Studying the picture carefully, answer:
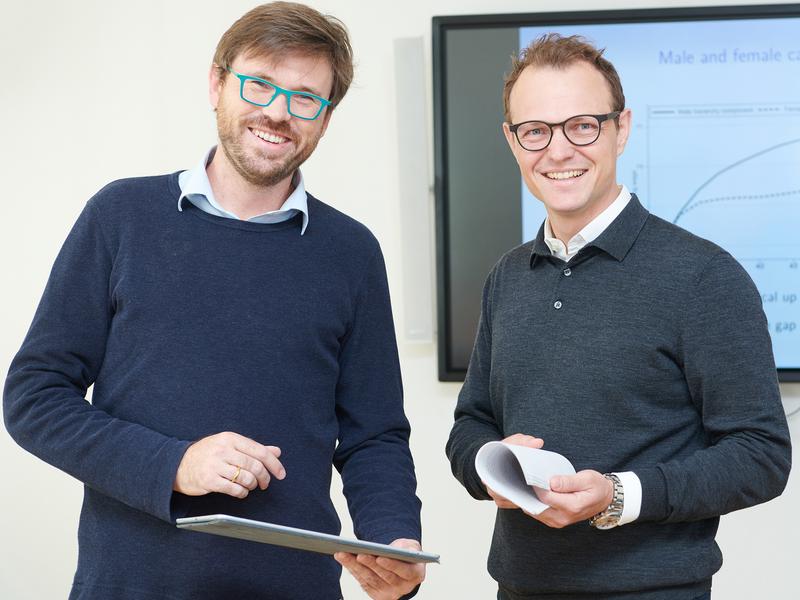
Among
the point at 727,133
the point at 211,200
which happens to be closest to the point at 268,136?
the point at 211,200

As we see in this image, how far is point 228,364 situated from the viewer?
58.6 inches

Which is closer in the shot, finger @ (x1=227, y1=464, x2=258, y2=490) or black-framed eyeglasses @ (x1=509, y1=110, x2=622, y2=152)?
finger @ (x1=227, y1=464, x2=258, y2=490)

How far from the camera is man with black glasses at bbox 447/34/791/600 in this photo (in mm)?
1421

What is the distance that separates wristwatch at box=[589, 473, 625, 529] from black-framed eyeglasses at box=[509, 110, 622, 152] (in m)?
0.54

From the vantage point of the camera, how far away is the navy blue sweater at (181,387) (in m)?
1.43

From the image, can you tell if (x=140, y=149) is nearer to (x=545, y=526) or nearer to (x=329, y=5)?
(x=329, y=5)

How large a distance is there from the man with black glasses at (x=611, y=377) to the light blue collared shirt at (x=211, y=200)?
373mm

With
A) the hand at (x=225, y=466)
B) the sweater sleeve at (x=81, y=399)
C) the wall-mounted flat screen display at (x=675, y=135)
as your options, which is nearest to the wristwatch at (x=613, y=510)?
the hand at (x=225, y=466)

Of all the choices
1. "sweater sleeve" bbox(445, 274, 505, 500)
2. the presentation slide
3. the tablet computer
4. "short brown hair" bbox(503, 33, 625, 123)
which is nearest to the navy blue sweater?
"sweater sleeve" bbox(445, 274, 505, 500)

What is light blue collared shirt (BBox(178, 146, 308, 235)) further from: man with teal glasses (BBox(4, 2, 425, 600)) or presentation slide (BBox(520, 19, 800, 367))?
presentation slide (BBox(520, 19, 800, 367))

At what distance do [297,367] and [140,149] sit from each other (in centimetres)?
172

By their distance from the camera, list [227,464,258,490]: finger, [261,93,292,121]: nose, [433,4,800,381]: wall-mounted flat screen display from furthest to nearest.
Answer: [433,4,800,381]: wall-mounted flat screen display < [261,93,292,121]: nose < [227,464,258,490]: finger

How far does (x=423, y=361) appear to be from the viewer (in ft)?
9.66

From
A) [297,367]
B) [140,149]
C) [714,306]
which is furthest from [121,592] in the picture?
[140,149]
